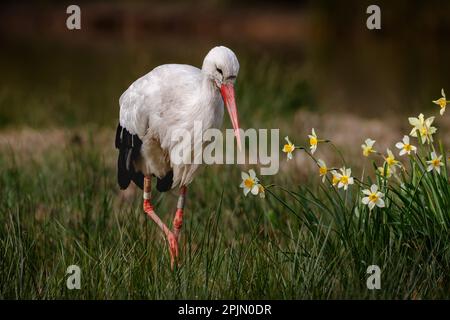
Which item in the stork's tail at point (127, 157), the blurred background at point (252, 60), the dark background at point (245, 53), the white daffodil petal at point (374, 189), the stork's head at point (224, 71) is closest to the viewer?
the white daffodil petal at point (374, 189)

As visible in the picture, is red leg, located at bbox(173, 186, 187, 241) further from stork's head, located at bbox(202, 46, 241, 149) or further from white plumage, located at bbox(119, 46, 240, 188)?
stork's head, located at bbox(202, 46, 241, 149)

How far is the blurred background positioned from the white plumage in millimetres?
1967

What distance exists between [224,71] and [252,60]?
16.3ft

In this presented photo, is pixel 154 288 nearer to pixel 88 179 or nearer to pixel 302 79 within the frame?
pixel 88 179

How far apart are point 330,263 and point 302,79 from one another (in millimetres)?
5734

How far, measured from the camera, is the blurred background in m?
7.91

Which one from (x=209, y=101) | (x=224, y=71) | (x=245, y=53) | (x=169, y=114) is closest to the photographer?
(x=224, y=71)

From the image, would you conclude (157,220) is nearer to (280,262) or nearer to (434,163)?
(280,262)

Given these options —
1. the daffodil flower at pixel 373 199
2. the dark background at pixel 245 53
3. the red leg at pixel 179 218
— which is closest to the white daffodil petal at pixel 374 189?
the daffodil flower at pixel 373 199

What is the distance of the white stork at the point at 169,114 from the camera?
11.9 ft

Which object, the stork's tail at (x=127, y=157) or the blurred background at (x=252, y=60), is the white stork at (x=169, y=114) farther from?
the blurred background at (x=252, y=60)

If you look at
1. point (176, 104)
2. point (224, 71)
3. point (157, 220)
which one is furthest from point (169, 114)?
point (157, 220)

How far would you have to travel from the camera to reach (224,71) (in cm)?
356
